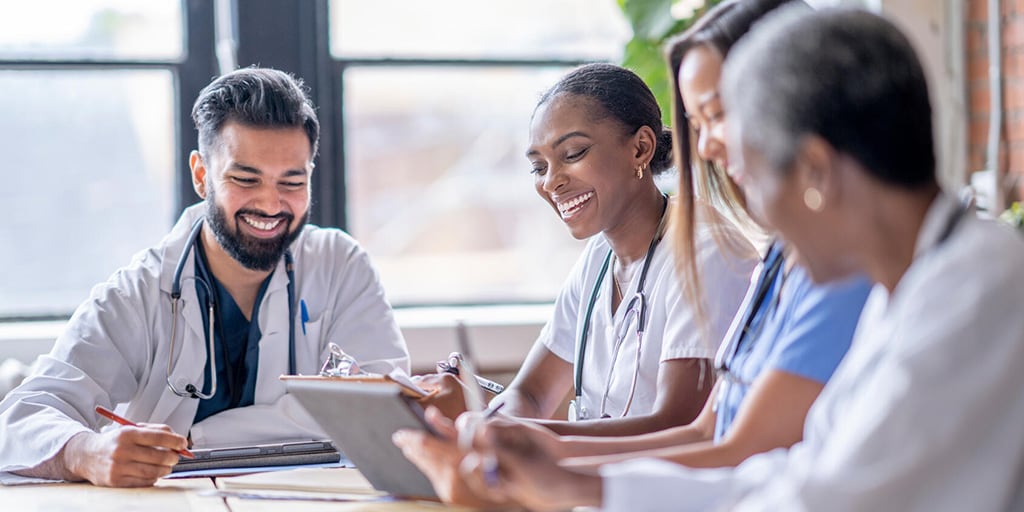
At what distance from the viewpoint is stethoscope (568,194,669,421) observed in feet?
6.73

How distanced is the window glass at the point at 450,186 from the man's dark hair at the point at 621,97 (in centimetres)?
143

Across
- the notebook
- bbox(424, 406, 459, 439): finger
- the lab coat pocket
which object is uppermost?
bbox(424, 406, 459, 439): finger

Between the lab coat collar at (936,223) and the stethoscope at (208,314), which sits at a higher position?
the lab coat collar at (936,223)

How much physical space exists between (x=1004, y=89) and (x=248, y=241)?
2220 millimetres

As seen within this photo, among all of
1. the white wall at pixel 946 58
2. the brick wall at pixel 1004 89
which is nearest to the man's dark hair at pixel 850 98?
the brick wall at pixel 1004 89

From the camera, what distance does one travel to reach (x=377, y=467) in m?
1.65

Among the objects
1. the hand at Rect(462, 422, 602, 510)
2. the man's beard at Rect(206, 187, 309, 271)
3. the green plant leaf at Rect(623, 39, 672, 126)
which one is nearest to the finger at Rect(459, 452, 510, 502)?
the hand at Rect(462, 422, 602, 510)

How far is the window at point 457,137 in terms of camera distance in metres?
3.61

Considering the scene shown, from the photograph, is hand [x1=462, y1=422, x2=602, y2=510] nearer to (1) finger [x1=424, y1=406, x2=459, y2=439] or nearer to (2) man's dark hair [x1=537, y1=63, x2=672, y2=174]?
(1) finger [x1=424, y1=406, x2=459, y2=439]

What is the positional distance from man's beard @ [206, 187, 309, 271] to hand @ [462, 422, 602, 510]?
1305 millimetres

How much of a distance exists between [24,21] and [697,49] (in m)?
2.44

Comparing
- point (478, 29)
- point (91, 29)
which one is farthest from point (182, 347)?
point (478, 29)

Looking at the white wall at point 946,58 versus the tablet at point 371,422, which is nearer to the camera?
the tablet at point 371,422

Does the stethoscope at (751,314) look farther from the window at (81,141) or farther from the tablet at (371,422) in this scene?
the window at (81,141)
